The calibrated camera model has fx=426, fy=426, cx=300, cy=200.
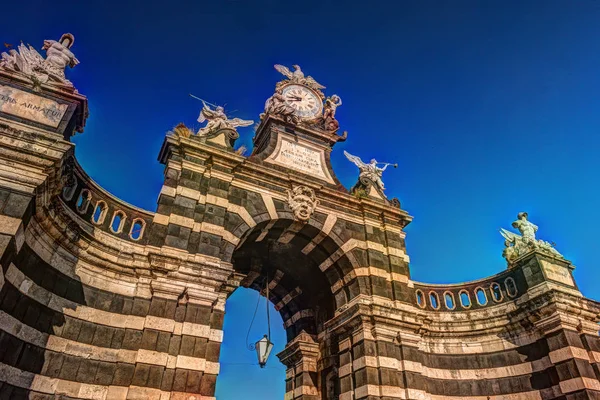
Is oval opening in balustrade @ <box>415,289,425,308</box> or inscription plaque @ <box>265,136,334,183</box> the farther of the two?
oval opening in balustrade @ <box>415,289,425,308</box>

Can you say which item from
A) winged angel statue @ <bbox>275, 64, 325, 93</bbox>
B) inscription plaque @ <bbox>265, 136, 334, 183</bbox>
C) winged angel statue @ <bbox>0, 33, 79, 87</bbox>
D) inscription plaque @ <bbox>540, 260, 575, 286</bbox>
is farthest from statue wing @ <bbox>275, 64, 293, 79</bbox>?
inscription plaque @ <bbox>540, 260, 575, 286</bbox>

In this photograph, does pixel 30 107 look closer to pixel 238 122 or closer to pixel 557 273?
pixel 238 122

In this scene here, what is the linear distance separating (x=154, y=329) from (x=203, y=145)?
6.62 m

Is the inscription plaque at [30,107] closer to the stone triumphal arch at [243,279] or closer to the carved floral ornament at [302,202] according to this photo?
the stone triumphal arch at [243,279]

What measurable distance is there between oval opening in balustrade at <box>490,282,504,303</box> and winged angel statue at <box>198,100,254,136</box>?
12.6 m

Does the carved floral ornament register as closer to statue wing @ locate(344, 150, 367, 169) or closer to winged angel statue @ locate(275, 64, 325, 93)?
statue wing @ locate(344, 150, 367, 169)

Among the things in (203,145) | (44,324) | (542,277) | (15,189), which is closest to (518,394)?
(542,277)

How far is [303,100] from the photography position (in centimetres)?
2102

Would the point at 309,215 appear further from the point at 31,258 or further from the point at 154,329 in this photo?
the point at 31,258

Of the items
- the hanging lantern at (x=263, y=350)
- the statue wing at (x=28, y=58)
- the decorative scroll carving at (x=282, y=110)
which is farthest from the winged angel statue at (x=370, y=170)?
the statue wing at (x=28, y=58)

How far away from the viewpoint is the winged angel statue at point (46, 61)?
11.7 metres

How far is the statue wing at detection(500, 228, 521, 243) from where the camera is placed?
1934cm

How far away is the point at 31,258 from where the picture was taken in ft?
34.4

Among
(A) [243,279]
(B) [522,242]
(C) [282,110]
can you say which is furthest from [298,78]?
(B) [522,242]
